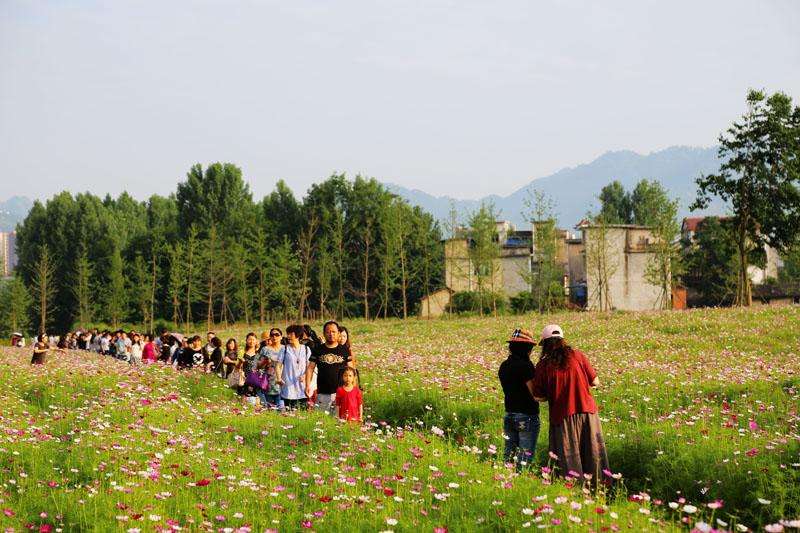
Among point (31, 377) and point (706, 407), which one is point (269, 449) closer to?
point (706, 407)

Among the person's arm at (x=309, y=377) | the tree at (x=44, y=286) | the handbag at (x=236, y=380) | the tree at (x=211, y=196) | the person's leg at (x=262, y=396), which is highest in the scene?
the tree at (x=211, y=196)

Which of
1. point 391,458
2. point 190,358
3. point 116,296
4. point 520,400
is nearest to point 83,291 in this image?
point 116,296

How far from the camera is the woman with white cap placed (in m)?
10.2

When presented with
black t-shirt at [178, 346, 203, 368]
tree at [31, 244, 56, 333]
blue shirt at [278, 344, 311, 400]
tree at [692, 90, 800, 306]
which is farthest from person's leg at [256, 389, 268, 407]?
tree at [31, 244, 56, 333]

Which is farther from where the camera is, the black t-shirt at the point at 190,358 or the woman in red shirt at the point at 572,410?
the black t-shirt at the point at 190,358

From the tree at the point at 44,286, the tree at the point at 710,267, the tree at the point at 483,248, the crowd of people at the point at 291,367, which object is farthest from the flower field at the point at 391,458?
the tree at the point at 44,286

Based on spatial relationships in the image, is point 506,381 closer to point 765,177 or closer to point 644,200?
point 765,177

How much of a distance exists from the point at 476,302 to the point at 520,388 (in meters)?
58.3

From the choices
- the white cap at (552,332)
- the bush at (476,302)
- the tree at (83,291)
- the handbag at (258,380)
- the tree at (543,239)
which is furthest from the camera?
the tree at (83,291)

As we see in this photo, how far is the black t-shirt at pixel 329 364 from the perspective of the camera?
536 inches

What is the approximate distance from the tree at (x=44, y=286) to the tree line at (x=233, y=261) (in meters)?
0.22

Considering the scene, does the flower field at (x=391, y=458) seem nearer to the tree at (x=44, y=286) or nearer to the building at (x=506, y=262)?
the building at (x=506, y=262)

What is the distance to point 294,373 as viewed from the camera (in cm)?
1491

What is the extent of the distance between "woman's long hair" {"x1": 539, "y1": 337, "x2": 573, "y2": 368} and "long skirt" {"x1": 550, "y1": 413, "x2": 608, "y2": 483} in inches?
27.4
